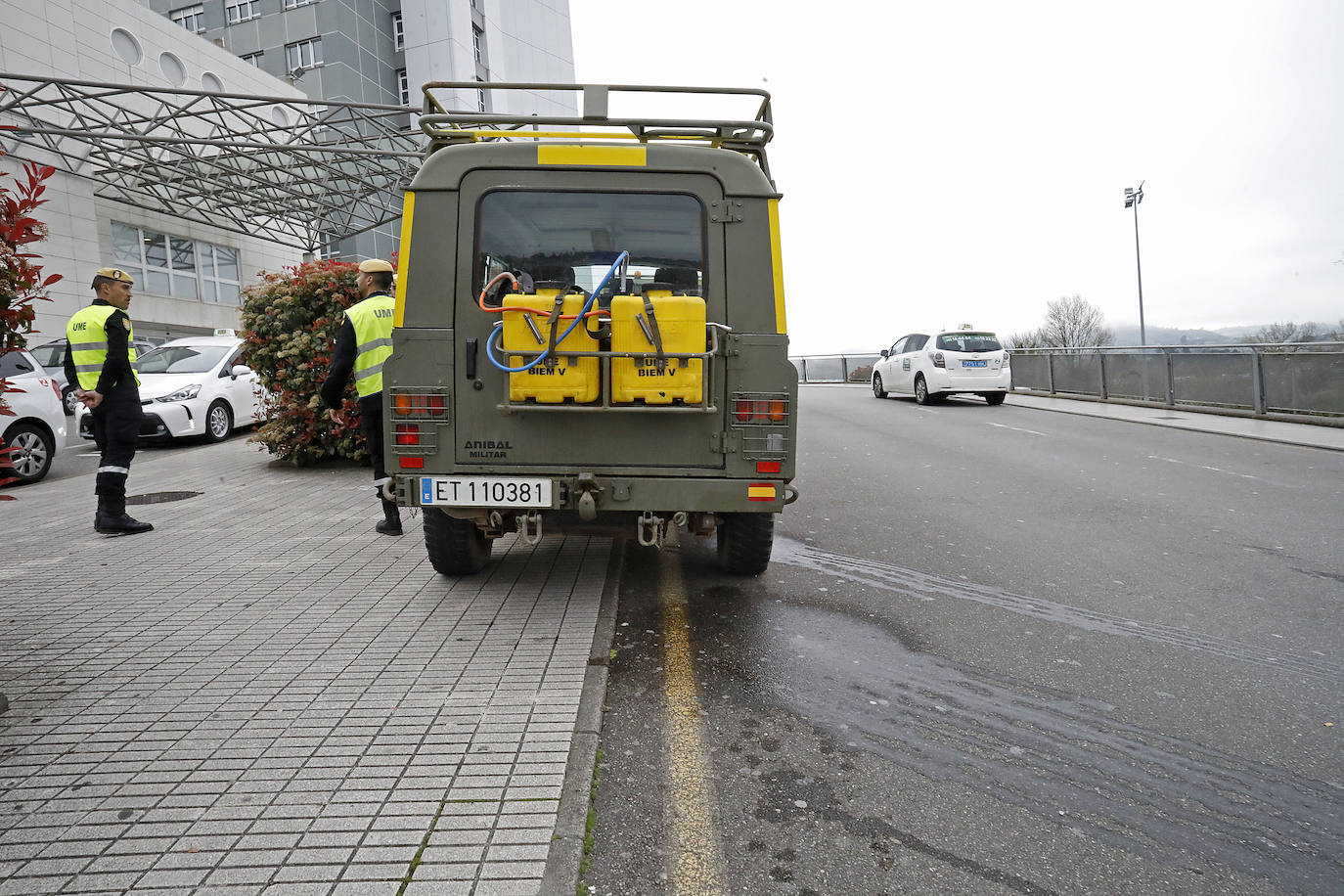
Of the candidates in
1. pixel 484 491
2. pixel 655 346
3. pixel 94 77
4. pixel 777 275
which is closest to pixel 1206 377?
pixel 777 275

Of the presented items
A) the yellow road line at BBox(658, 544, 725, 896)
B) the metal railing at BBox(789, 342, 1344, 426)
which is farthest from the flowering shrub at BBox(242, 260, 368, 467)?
the metal railing at BBox(789, 342, 1344, 426)

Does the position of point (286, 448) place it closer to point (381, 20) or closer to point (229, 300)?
point (229, 300)

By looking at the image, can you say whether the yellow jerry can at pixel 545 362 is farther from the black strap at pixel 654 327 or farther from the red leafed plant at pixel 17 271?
the red leafed plant at pixel 17 271

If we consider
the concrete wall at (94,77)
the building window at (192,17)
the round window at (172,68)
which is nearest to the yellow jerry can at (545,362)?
the concrete wall at (94,77)

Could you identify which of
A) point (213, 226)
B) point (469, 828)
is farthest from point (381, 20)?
point (469, 828)

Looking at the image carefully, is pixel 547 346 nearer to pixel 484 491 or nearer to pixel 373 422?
pixel 484 491

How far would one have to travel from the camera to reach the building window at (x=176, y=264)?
25.4m

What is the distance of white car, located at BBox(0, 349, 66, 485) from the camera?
397 inches

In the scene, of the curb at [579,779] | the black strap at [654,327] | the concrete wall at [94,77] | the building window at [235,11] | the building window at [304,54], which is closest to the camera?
the curb at [579,779]

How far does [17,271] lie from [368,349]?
10.3 feet

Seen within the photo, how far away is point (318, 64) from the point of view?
1554 inches

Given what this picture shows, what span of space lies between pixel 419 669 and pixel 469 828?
5.01ft

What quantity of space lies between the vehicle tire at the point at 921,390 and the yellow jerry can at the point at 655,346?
16.7m

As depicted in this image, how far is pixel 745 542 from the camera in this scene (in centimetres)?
554
